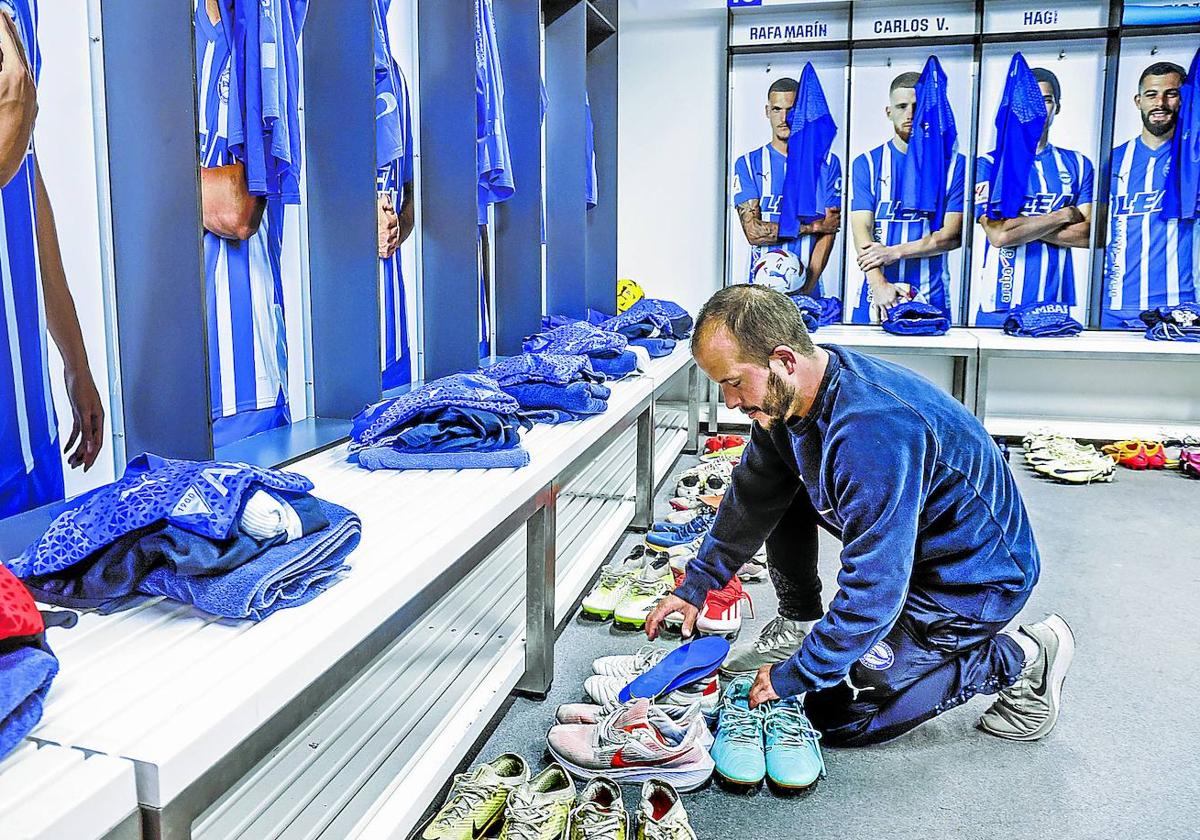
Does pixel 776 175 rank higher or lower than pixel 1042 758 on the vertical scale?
higher

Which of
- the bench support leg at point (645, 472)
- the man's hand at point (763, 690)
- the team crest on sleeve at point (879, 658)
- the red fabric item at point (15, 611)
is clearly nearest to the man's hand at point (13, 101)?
the red fabric item at point (15, 611)

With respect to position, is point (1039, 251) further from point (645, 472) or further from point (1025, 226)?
point (645, 472)

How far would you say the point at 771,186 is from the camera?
5781 mm

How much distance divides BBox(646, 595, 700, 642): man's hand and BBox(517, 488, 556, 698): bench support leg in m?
0.26

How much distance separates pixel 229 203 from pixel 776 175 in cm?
391

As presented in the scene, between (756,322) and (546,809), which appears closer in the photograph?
(546,809)

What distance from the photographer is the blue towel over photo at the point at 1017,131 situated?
17.7ft

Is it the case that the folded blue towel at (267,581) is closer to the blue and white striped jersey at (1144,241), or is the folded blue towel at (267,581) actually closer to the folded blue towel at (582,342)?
the folded blue towel at (582,342)

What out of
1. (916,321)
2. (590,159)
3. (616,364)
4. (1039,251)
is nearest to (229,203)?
(616,364)

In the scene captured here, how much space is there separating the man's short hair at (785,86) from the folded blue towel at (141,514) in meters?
5.03

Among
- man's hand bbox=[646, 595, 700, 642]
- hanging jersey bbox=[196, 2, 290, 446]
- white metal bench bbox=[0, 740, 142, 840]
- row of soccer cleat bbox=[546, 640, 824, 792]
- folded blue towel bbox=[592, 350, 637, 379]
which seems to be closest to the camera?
white metal bench bbox=[0, 740, 142, 840]

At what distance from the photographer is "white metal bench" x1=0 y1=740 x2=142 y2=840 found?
826 millimetres

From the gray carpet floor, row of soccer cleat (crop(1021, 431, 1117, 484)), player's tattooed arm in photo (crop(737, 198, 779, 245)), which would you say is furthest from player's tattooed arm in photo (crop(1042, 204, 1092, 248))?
the gray carpet floor

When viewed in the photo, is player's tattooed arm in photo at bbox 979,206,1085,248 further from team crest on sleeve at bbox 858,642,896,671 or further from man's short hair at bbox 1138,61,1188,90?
team crest on sleeve at bbox 858,642,896,671
